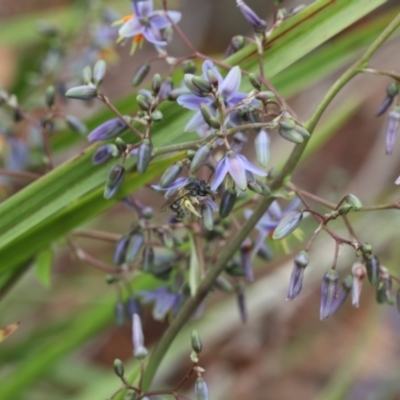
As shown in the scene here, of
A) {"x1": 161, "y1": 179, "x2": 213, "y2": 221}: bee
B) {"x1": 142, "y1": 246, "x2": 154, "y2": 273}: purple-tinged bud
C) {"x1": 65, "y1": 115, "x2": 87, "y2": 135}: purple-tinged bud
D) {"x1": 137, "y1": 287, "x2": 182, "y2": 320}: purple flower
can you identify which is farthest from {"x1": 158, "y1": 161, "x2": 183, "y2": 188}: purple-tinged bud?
{"x1": 65, "y1": 115, "x2": 87, "y2": 135}: purple-tinged bud

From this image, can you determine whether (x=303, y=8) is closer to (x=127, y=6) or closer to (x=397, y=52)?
(x=127, y=6)

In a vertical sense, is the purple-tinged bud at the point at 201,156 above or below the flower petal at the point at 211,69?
below

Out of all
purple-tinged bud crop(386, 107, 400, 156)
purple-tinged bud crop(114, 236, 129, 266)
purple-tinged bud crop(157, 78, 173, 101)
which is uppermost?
purple-tinged bud crop(157, 78, 173, 101)

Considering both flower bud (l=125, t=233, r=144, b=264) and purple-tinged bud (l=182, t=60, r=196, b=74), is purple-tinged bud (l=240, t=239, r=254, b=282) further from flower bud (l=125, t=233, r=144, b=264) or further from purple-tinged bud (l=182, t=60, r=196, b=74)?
purple-tinged bud (l=182, t=60, r=196, b=74)

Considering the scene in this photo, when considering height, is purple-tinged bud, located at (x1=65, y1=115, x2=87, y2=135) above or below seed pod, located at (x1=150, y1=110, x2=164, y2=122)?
below

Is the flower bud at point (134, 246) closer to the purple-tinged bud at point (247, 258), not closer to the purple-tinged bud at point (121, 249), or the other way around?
the purple-tinged bud at point (121, 249)

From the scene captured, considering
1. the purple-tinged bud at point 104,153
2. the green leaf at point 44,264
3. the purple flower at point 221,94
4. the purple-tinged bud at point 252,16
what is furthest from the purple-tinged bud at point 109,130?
the green leaf at point 44,264
